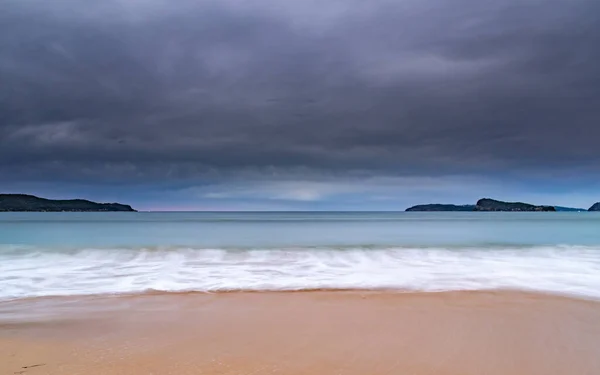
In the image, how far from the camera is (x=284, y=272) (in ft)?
38.2

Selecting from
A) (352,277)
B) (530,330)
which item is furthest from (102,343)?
(352,277)

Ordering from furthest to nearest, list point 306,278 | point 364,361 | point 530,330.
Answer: point 306,278
point 530,330
point 364,361

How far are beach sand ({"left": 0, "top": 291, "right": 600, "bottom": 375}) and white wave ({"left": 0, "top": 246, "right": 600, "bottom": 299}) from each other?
1375 millimetres

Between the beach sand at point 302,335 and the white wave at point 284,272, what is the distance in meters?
1.37

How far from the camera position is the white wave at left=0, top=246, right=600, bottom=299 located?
30.4 ft

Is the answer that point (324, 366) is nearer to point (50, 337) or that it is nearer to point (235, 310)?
point (235, 310)

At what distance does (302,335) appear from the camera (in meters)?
5.37

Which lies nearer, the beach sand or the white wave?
the beach sand

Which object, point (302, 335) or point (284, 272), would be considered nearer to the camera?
point (302, 335)

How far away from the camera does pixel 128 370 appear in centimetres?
413

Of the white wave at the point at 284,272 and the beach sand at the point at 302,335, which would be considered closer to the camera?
the beach sand at the point at 302,335

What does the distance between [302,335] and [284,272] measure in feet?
20.7

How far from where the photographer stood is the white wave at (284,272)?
9273 millimetres

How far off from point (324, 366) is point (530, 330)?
3.05 m
